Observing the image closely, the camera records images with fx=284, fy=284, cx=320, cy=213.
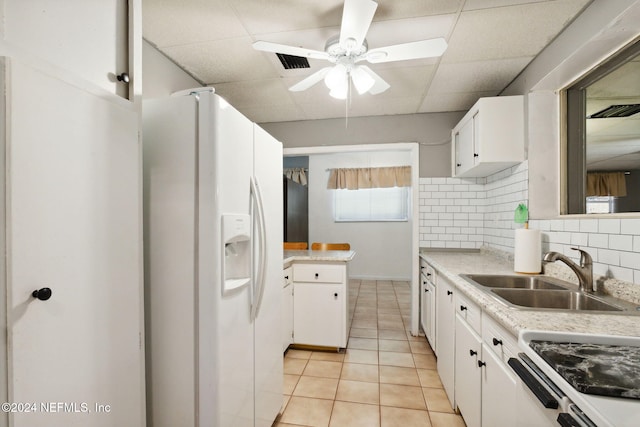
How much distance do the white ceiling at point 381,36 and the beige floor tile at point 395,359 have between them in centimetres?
246

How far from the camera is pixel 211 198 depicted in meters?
1.14

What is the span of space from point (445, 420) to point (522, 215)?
4.99ft

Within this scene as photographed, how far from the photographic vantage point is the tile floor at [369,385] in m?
1.80

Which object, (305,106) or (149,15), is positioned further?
(305,106)

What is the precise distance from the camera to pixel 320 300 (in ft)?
8.65

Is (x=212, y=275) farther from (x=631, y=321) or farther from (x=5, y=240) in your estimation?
(x=631, y=321)

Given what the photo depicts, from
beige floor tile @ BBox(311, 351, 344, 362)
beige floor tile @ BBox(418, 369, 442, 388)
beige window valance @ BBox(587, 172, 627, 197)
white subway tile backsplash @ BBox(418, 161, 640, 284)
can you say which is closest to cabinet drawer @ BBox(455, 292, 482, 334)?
white subway tile backsplash @ BBox(418, 161, 640, 284)

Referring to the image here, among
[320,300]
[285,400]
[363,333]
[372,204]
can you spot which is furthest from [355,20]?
[372,204]

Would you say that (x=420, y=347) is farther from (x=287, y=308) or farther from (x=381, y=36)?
(x=381, y=36)

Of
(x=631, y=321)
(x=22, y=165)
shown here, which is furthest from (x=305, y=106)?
(x=631, y=321)

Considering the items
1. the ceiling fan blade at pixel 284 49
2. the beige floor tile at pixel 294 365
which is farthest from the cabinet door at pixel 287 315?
the ceiling fan blade at pixel 284 49

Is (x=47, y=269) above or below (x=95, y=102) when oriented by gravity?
below

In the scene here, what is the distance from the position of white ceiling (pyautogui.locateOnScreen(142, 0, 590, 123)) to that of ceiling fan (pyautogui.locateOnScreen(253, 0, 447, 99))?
0.65 feet

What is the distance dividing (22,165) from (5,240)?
0.19 meters
